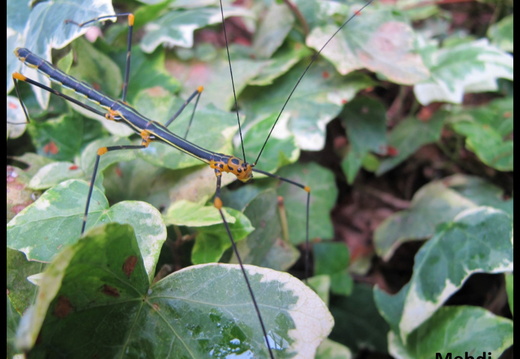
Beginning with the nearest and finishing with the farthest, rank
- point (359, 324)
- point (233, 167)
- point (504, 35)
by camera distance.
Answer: point (233, 167), point (359, 324), point (504, 35)

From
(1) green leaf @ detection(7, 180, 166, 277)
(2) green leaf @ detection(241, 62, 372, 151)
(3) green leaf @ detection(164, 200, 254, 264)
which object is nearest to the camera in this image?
(1) green leaf @ detection(7, 180, 166, 277)

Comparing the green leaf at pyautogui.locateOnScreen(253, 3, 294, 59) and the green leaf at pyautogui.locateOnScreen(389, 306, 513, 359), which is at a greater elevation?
the green leaf at pyautogui.locateOnScreen(253, 3, 294, 59)

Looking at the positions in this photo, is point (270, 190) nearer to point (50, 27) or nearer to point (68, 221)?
point (68, 221)

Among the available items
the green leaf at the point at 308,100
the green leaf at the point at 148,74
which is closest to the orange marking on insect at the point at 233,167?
the green leaf at the point at 308,100

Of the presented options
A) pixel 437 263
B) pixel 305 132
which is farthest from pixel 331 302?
pixel 305 132

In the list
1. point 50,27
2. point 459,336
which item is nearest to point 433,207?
point 459,336

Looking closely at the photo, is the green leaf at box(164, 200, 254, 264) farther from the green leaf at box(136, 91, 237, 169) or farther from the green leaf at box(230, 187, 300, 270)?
the green leaf at box(136, 91, 237, 169)

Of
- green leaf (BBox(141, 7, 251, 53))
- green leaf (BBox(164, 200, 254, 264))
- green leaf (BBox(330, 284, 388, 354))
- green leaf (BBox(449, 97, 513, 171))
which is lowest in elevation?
green leaf (BBox(330, 284, 388, 354))

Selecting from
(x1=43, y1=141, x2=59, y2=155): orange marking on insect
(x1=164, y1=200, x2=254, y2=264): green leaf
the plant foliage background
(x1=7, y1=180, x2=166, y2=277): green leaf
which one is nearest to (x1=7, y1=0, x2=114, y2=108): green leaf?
the plant foliage background
